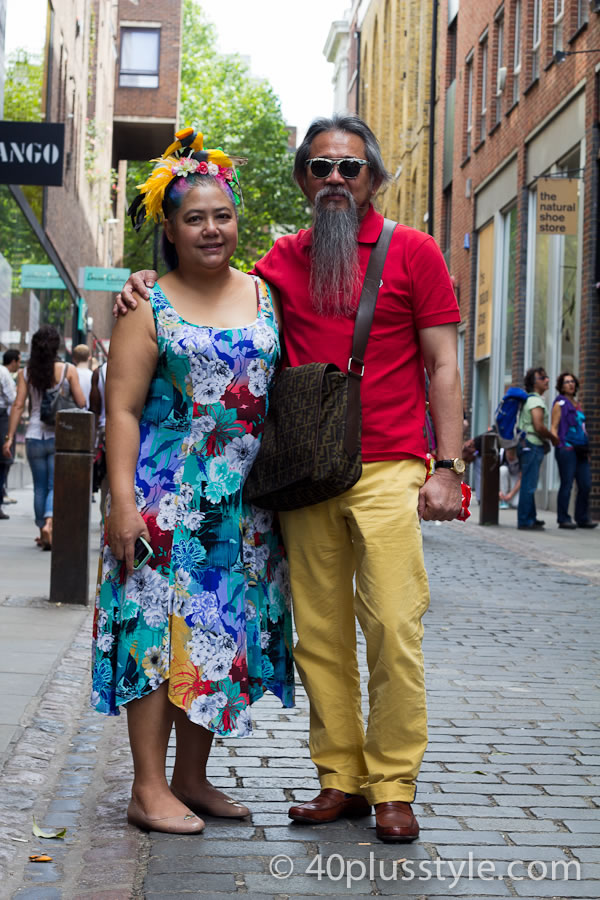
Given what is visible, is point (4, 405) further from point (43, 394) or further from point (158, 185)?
point (158, 185)

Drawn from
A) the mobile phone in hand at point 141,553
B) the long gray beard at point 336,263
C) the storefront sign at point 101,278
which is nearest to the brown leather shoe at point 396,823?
the mobile phone in hand at point 141,553

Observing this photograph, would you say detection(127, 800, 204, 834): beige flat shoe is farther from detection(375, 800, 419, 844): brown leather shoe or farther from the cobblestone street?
detection(375, 800, 419, 844): brown leather shoe

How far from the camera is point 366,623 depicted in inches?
156

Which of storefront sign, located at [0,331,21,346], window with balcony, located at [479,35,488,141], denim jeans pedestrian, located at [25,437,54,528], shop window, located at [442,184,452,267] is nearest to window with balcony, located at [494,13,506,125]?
window with balcony, located at [479,35,488,141]

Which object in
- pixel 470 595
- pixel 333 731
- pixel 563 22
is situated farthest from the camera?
pixel 563 22

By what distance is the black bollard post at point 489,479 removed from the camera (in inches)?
660

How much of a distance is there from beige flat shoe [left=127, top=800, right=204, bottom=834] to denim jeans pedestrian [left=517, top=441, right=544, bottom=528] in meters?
12.4

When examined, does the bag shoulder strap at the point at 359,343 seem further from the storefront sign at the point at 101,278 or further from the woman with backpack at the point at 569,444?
the storefront sign at the point at 101,278

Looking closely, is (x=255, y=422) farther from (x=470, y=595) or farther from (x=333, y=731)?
(x=470, y=595)

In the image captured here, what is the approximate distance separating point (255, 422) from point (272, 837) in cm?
116

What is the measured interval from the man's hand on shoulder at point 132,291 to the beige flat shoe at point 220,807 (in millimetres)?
1408

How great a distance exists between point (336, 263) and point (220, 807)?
5.26 ft

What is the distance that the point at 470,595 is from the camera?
9625 millimetres

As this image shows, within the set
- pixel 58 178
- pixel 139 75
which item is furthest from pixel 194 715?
pixel 139 75
